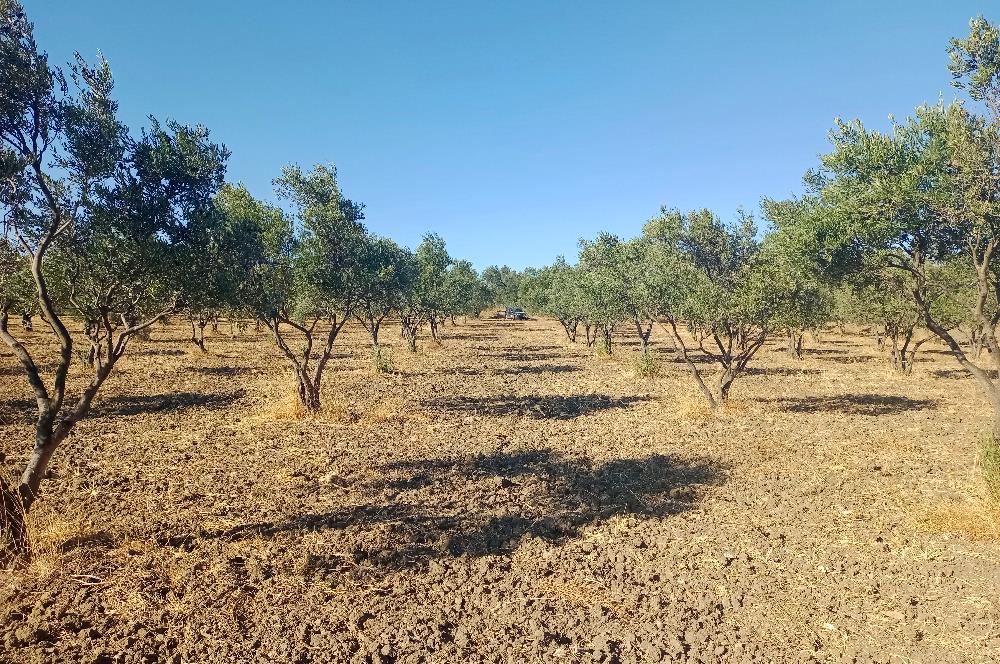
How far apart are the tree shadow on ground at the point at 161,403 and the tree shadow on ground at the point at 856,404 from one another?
878 inches

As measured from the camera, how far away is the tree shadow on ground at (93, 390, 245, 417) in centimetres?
1864

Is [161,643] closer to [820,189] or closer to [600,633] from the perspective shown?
[600,633]

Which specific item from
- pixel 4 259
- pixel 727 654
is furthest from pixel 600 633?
pixel 4 259

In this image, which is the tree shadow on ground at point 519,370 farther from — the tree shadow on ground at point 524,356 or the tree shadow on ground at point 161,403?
the tree shadow on ground at point 161,403

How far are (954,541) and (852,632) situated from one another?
4063 millimetres

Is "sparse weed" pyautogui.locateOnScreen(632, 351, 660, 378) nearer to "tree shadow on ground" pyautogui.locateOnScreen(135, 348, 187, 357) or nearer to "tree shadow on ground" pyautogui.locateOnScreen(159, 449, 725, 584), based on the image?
"tree shadow on ground" pyautogui.locateOnScreen(159, 449, 725, 584)

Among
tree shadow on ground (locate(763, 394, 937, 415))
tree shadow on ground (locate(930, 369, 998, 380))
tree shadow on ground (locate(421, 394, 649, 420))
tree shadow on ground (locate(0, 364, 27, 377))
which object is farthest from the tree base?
tree shadow on ground (locate(930, 369, 998, 380))

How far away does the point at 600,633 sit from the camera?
707 centimetres

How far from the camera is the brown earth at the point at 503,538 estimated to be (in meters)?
6.79

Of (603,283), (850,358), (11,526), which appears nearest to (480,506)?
(11,526)

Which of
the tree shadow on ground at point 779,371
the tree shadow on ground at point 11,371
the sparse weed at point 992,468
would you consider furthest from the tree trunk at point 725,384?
the tree shadow on ground at point 11,371

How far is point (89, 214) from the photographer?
28.0 ft

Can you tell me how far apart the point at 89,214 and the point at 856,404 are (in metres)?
25.1

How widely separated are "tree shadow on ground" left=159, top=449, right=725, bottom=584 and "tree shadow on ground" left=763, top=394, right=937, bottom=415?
919cm
